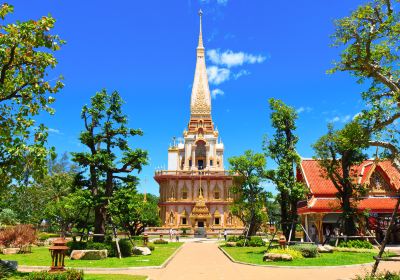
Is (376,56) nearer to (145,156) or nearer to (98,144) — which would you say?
(145,156)

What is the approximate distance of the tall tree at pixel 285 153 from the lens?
2680 cm

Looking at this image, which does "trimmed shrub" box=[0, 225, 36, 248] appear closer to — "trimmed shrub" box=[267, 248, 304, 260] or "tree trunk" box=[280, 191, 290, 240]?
"trimmed shrub" box=[267, 248, 304, 260]

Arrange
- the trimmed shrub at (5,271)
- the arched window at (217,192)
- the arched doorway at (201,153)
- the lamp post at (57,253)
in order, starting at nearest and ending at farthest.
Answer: the trimmed shrub at (5,271), the lamp post at (57,253), the arched window at (217,192), the arched doorway at (201,153)

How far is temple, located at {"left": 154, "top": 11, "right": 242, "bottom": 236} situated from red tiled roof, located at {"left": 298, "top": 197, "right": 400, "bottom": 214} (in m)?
26.8

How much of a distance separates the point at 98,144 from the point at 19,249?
9825 millimetres

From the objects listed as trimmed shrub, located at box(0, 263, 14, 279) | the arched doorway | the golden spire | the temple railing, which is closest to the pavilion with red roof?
trimmed shrub, located at box(0, 263, 14, 279)

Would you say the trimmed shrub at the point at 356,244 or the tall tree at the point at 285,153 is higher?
the tall tree at the point at 285,153

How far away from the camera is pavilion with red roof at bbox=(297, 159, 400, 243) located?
33.0 m

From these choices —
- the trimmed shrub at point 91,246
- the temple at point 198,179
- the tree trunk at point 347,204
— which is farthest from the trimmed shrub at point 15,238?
the temple at point 198,179

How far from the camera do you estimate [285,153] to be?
27500 millimetres

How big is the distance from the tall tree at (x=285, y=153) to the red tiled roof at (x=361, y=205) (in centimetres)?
547

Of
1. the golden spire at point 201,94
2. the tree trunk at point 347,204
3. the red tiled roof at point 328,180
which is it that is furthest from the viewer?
the golden spire at point 201,94

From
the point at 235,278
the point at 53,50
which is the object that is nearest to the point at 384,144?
the point at 235,278

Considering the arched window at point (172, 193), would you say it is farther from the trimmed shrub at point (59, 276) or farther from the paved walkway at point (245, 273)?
the trimmed shrub at point (59, 276)
